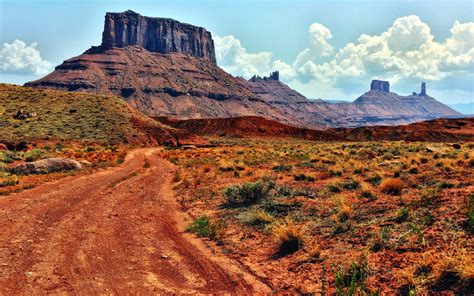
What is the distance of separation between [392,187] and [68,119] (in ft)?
179

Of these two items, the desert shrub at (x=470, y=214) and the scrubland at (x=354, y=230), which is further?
the desert shrub at (x=470, y=214)

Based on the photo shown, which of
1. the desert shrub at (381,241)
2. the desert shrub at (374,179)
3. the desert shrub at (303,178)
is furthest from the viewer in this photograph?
the desert shrub at (303,178)

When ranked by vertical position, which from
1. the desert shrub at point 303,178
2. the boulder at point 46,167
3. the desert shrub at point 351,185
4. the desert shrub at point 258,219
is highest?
the desert shrub at point 351,185

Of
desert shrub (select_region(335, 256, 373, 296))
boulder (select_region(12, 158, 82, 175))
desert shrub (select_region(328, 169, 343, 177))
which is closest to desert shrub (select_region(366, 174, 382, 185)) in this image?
desert shrub (select_region(328, 169, 343, 177))

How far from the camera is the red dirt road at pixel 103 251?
22.8 feet

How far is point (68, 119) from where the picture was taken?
183ft

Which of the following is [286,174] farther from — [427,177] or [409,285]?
[409,285]

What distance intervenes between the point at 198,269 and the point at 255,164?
59.7 ft

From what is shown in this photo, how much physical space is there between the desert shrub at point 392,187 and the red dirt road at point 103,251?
680 centimetres

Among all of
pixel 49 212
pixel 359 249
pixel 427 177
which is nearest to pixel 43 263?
pixel 49 212

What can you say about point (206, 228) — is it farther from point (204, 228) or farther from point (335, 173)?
point (335, 173)

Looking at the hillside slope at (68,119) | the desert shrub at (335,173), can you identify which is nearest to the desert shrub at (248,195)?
the desert shrub at (335,173)

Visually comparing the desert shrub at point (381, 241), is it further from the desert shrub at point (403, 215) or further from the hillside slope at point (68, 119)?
the hillside slope at point (68, 119)

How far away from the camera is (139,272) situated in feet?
25.0
